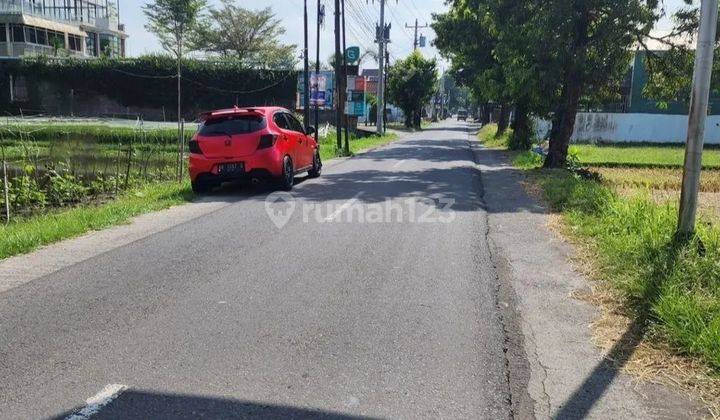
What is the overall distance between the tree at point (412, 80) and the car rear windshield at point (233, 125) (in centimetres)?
5014

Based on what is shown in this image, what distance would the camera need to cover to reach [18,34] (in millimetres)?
50438

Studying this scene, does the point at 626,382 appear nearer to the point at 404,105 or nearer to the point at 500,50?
the point at 500,50

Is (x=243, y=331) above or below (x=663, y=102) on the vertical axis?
below

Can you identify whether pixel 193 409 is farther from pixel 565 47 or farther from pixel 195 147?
pixel 565 47

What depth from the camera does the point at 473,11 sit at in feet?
85.6

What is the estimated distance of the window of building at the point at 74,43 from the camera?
189ft

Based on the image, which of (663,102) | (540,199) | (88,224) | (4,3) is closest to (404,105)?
(4,3)

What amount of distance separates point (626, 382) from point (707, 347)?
0.67m

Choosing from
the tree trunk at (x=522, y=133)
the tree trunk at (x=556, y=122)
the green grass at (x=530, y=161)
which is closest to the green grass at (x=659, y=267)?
the tree trunk at (x=556, y=122)

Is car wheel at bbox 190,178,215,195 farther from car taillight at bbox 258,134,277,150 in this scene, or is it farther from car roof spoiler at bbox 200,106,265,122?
car taillight at bbox 258,134,277,150

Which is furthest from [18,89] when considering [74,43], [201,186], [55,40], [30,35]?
[201,186]

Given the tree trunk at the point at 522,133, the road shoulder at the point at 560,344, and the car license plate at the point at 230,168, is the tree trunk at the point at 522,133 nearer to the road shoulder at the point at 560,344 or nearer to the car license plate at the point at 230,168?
the car license plate at the point at 230,168

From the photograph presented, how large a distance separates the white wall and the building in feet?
144

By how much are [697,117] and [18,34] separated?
184ft
